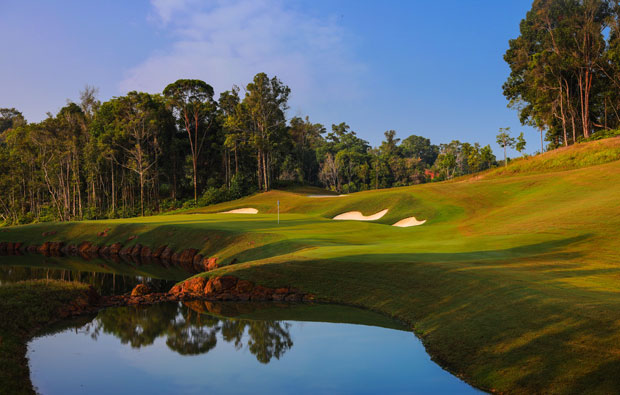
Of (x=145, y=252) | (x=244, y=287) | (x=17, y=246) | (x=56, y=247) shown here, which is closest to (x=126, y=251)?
(x=145, y=252)

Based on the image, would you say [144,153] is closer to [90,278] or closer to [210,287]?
[90,278]

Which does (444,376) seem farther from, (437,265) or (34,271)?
(34,271)

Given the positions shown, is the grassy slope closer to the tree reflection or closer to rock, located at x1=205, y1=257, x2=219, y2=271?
rock, located at x1=205, y1=257, x2=219, y2=271

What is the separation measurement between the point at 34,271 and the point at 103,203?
57618mm

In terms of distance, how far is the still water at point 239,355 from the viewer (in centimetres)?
1135

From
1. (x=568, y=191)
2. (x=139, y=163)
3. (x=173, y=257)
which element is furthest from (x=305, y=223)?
(x=139, y=163)

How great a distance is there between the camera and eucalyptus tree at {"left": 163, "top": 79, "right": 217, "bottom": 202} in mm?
82875

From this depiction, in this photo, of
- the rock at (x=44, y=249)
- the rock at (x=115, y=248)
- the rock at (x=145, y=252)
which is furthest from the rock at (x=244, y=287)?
the rock at (x=44, y=249)

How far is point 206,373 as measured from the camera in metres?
12.4

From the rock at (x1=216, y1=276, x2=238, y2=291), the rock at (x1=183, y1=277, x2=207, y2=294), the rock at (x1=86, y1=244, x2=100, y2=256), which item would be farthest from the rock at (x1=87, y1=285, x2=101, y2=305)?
the rock at (x1=86, y1=244, x2=100, y2=256)

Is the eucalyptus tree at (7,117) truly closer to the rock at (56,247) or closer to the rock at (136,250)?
the rock at (56,247)

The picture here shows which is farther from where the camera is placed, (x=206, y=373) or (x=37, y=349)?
(x=37, y=349)

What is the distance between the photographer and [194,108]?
8356 cm

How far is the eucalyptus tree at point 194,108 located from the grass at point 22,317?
202ft
